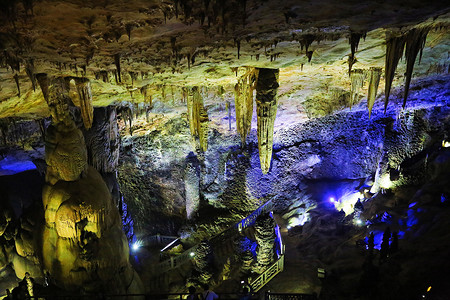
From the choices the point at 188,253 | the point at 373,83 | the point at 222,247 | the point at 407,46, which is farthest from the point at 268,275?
the point at 407,46

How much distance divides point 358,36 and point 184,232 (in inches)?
457

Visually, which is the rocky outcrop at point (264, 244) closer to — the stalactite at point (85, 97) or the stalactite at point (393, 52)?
the stalactite at point (393, 52)

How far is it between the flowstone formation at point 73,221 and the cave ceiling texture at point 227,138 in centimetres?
4

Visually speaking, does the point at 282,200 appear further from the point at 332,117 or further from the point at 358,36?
the point at 358,36

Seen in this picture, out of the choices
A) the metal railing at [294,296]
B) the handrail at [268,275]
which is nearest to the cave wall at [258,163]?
the handrail at [268,275]

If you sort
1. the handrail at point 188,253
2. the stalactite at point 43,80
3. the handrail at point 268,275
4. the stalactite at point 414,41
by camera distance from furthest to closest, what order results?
the handrail at point 188,253, the handrail at point 268,275, the stalactite at point 43,80, the stalactite at point 414,41

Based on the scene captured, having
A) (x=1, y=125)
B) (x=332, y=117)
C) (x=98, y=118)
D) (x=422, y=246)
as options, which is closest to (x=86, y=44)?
(x=98, y=118)

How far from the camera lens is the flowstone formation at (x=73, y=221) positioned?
762 cm

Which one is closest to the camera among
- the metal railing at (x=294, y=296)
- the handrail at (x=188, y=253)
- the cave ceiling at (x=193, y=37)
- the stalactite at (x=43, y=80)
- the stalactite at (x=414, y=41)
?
the cave ceiling at (x=193, y=37)

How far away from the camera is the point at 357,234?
36.8 feet

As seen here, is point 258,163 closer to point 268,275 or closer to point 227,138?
point 227,138

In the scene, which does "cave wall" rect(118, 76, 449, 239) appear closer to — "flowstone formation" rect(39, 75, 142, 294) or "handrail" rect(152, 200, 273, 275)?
"handrail" rect(152, 200, 273, 275)

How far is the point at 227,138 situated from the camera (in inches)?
555

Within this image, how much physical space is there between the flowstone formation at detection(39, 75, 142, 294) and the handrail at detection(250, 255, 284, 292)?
3774mm
